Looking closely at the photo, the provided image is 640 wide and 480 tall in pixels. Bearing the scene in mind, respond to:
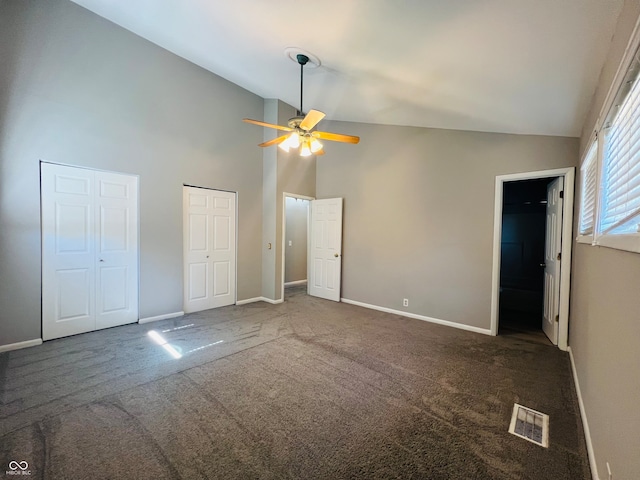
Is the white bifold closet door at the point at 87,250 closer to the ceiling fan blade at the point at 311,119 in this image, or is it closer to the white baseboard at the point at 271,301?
the white baseboard at the point at 271,301

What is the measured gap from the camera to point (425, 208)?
4.11m

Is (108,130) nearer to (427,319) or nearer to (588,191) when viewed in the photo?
(427,319)

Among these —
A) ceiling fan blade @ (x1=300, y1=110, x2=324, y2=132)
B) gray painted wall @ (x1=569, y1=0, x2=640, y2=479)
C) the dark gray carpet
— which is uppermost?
ceiling fan blade @ (x1=300, y1=110, x2=324, y2=132)

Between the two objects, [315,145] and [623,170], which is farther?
[315,145]

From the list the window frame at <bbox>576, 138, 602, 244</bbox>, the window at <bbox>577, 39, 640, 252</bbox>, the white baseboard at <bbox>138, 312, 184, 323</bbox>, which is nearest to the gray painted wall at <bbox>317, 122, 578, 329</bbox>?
the window frame at <bbox>576, 138, 602, 244</bbox>

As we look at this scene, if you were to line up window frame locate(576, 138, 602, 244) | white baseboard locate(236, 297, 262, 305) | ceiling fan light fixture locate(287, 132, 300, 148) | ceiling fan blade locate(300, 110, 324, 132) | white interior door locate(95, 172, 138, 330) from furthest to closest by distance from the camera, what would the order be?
white baseboard locate(236, 297, 262, 305) < white interior door locate(95, 172, 138, 330) < ceiling fan light fixture locate(287, 132, 300, 148) < ceiling fan blade locate(300, 110, 324, 132) < window frame locate(576, 138, 602, 244)

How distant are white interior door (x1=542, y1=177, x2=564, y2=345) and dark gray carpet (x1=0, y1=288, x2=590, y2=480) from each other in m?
0.45

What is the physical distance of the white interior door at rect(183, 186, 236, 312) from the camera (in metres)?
4.29

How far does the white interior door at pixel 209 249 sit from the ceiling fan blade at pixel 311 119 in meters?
2.34

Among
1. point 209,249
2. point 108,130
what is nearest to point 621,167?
point 209,249

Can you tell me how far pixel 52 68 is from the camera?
119 inches

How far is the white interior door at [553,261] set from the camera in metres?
3.23

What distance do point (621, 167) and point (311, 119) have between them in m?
2.24

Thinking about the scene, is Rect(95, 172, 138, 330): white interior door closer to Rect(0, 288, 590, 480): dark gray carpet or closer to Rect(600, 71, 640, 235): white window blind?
Rect(0, 288, 590, 480): dark gray carpet
